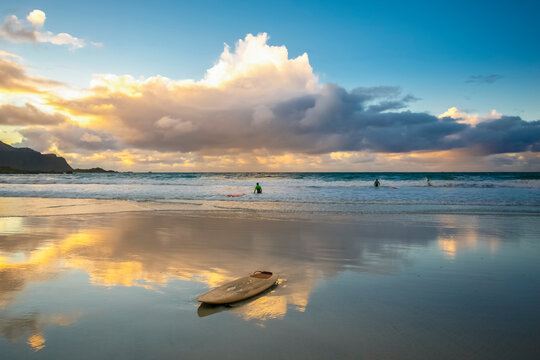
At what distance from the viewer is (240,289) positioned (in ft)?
16.4

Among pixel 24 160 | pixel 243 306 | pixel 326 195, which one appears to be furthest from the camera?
pixel 24 160

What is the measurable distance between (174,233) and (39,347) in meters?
7.21

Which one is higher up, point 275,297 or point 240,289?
point 240,289

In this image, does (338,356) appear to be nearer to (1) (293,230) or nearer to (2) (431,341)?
(2) (431,341)

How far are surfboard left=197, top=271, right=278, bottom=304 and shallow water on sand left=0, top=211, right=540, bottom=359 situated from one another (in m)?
0.13

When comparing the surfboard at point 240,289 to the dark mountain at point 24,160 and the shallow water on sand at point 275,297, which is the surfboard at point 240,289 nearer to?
the shallow water on sand at point 275,297

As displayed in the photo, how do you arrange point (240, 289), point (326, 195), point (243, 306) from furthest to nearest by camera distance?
point (326, 195) < point (240, 289) < point (243, 306)

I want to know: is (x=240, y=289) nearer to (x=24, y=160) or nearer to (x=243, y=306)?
(x=243, y=306)

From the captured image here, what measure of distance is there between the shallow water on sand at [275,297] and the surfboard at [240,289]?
128 millimetres

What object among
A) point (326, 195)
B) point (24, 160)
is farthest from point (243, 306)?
point (24, 160)

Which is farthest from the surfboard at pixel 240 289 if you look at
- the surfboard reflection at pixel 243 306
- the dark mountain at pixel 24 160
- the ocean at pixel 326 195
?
the dark mountain at pixel 24 160

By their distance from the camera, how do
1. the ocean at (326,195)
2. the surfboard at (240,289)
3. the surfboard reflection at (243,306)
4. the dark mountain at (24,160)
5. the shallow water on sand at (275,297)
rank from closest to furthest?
the shallow water on sand at (275,297) → the surfboard reflection at (243,306) → the surfboard at (240,289) → the ocean at (326,195) → the dark mountain at (24,160)

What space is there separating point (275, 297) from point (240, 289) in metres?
0.58

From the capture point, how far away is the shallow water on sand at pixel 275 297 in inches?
141
